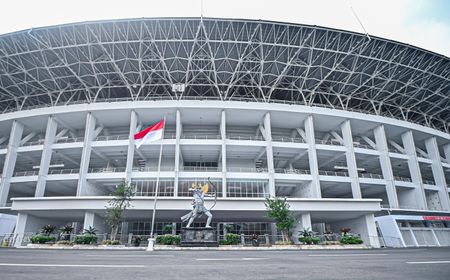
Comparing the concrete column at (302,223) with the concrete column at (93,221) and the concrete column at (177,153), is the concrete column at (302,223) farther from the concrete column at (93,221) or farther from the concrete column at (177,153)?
the concrete column at (93,221)

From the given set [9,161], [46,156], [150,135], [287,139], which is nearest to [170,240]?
[150,135]

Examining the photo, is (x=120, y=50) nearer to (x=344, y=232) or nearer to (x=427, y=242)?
(x=344, y=232)

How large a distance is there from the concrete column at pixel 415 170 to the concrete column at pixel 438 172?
191 inches

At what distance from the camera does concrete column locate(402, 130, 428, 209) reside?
128 ft

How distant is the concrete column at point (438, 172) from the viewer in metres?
40.8

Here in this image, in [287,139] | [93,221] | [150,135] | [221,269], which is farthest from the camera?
[287,139]

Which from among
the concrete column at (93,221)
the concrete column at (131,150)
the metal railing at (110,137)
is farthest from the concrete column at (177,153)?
the concrete column at (93,221)

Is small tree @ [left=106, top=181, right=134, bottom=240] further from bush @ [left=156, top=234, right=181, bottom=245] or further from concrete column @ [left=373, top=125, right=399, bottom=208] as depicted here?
concrete column @ [left=373, top=125, right=399, bottom=208]

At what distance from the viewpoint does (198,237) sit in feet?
77.1

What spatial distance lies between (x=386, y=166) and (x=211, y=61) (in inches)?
1191

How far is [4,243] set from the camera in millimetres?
28625

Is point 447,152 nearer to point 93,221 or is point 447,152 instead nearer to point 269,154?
point 269,154

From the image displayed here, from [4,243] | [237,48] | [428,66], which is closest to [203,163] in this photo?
[237,48]

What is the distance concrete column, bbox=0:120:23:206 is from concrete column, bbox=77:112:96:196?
1103 cm
